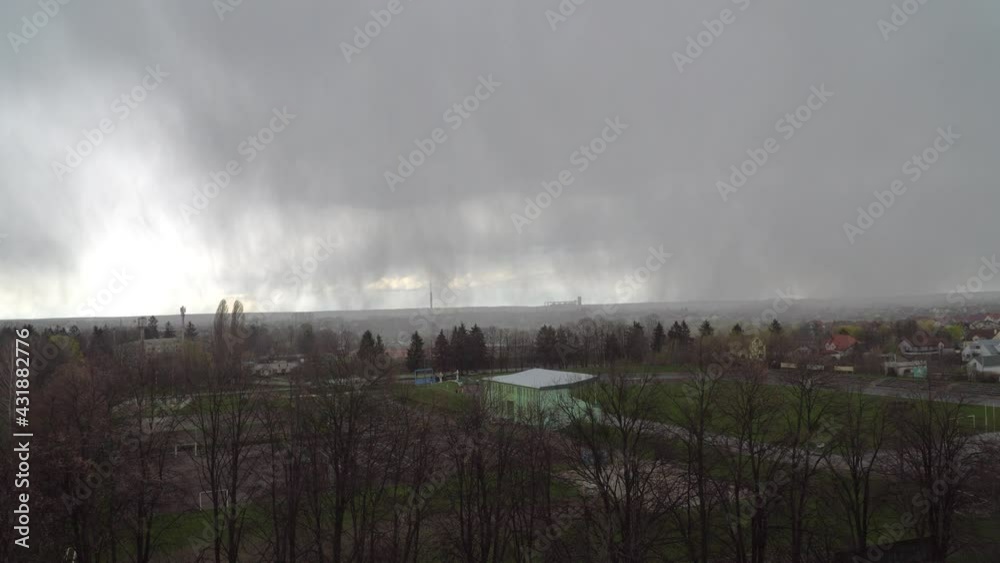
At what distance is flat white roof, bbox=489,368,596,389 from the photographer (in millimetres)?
32056

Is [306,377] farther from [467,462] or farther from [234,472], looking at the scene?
[467,462]

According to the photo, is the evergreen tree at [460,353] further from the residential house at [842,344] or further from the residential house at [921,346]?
the residential house at [921,346]

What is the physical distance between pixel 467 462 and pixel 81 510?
1006cm

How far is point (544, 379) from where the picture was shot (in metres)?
34.8

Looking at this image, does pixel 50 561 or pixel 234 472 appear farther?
pixel 234 472

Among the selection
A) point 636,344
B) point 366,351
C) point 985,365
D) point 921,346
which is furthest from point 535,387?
point 921,346

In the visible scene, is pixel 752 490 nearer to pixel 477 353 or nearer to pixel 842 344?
pixel 477 353

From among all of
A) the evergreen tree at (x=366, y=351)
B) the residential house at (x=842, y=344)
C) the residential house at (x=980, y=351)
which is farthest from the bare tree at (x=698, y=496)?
the residential house at (x=842, y=344)

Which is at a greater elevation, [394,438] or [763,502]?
[394,438]

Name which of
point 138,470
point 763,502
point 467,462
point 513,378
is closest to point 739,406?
point 763,502

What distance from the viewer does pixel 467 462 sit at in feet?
55.6

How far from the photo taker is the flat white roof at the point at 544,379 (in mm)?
32056

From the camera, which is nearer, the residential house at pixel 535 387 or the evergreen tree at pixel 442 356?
the residential house at pixel 535 387

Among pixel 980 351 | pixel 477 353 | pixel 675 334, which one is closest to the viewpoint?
pixel 980 351
